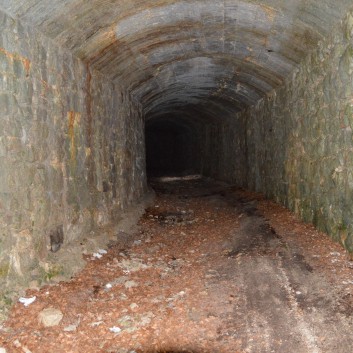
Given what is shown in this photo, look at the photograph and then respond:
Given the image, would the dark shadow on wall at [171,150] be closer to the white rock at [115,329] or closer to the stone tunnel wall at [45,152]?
the stone tunnel wall at [45,152]

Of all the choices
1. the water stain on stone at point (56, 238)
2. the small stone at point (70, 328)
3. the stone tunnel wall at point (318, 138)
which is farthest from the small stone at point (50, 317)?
the stone tunnel wall at point (318, 138)

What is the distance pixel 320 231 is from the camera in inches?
259

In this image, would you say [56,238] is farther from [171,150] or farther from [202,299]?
[171,150]

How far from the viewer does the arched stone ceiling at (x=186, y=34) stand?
16.5 ft

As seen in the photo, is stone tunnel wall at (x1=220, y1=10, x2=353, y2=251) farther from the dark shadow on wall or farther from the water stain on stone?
the dark shadow on wall

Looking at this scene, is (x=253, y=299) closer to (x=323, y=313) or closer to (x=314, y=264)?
(x=323, y=313)

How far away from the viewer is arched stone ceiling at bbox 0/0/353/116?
5.02 m

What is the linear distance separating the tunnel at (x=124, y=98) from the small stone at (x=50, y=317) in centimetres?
48

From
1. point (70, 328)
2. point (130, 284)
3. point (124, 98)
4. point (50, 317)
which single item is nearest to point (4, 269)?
point (50, 317)

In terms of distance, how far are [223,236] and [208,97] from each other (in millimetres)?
6305

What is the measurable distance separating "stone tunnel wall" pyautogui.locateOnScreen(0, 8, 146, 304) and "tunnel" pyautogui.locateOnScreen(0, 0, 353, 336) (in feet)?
0.06

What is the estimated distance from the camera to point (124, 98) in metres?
8.97

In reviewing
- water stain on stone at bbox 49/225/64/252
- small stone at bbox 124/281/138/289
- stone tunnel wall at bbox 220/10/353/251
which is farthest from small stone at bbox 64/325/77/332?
stone tunnel wall at bbox 220/10/353/251

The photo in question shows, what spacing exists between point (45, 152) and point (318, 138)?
4332 millimetres
